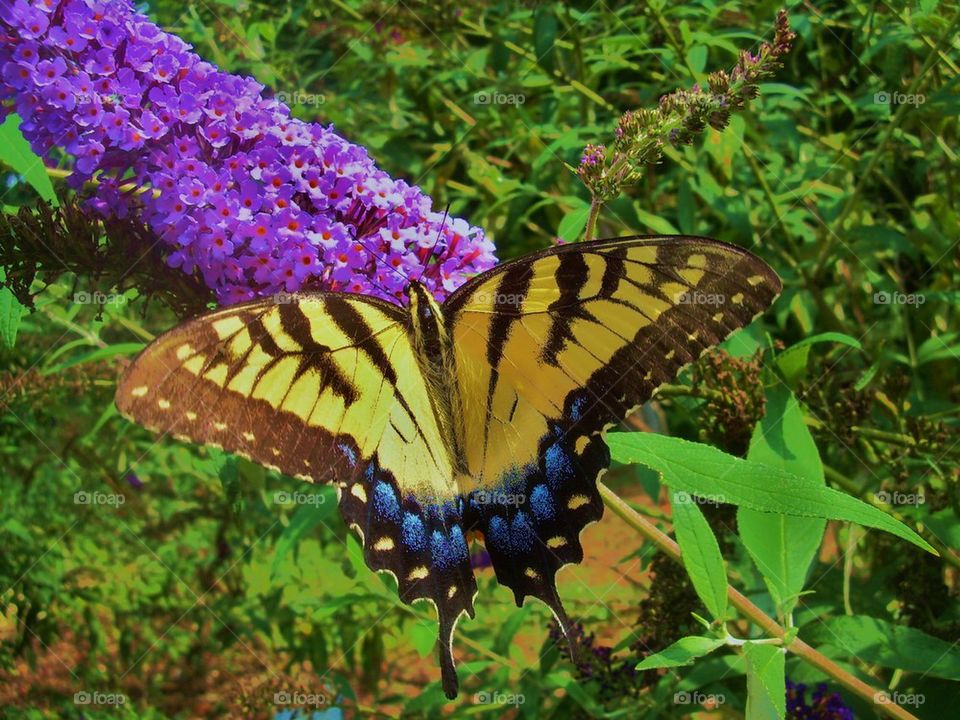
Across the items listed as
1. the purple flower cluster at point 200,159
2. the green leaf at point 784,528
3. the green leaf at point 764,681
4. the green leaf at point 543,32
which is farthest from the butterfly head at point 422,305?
the green leaf at point 543,32

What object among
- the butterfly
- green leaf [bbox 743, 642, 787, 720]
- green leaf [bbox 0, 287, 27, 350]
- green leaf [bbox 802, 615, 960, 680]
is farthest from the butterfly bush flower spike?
green leaf [bbox 0, 287, 27, 350]

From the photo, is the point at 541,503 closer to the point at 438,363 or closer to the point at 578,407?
the point at 578,407

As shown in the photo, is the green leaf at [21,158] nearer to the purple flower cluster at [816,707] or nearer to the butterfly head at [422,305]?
the butterfly head at [422,305]

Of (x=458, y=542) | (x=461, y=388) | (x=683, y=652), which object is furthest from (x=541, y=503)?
(x=683, y=652)

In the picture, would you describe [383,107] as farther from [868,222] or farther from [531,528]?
[531,528]

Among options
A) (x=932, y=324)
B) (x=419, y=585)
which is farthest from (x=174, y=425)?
(x=932, y=324)

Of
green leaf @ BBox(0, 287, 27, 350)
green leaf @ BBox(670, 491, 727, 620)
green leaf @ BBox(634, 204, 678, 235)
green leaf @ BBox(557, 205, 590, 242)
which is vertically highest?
green leaf @ BBox(634, 204, 678, 235)

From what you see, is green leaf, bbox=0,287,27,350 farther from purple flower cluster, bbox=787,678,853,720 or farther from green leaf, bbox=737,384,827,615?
purple flower cluster, bbox=787,678,853,720
